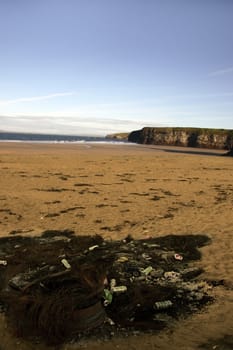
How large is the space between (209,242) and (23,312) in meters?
6.16

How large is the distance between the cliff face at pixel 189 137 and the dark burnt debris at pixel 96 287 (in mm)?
78360

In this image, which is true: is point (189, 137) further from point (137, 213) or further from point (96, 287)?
point (96, 287)

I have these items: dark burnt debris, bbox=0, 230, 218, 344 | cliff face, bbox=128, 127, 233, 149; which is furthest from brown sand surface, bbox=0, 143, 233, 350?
cliff face, bbox=128, 127, 233, 149

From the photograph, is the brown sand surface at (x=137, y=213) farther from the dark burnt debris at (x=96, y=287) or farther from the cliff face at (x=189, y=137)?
the cliff face at (x=189, y=137)

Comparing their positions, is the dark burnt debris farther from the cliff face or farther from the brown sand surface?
the cliff face

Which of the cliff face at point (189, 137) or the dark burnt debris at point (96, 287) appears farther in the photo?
the cliff face at point (189, 137)

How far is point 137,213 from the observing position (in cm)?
1344

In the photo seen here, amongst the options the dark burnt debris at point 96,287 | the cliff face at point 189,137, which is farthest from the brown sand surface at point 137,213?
the cliff face at point 189,137

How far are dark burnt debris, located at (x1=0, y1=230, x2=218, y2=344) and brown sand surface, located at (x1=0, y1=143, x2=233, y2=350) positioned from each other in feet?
0.85

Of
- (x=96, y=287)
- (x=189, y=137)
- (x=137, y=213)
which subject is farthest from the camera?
(x=189, y=137)

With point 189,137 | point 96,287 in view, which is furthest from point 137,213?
point 189,137

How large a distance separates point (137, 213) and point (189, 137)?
85.0 m

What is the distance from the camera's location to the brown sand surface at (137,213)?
5.34 meters

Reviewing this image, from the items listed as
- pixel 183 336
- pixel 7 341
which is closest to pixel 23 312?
pixel 7 341
